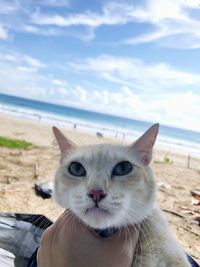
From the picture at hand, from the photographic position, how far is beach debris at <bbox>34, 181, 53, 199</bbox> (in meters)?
5.42

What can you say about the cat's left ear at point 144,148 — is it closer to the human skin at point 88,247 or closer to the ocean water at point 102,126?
the human skin at point 88,247

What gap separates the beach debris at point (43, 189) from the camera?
542cm

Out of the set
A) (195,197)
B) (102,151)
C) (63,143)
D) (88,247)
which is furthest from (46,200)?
(88,247)

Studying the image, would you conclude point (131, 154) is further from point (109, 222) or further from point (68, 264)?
point (68, 264)

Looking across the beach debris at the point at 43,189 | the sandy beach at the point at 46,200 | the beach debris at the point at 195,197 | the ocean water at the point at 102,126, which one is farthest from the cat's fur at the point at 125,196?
the ocean water at the point at 102,126

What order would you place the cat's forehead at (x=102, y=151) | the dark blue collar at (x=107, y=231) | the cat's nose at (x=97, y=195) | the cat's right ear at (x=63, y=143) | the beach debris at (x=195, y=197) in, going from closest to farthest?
the cat's nose at (x=97, y=195)
the dark blue collar at (x=107, y=231)
the cat's forehead at (x=102, y=151)
the cat's right ear at (x=63, y=143)
the beach debris at (x=195, y=197)

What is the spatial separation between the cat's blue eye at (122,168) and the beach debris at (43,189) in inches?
131

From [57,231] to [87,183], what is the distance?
420 millimetres

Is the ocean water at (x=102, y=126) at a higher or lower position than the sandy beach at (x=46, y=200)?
lower

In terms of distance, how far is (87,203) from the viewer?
1924 millimetres

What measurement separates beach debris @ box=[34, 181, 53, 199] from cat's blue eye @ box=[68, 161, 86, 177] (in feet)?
10.5

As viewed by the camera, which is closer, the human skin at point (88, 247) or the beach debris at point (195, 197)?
the human skin at point (88, 247)

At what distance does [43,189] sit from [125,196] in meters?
3.67

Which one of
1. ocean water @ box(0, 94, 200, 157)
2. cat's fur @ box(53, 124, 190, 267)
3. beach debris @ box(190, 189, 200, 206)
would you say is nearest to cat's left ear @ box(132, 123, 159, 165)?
cat's fur @ box(53, 124, 190, 267)
